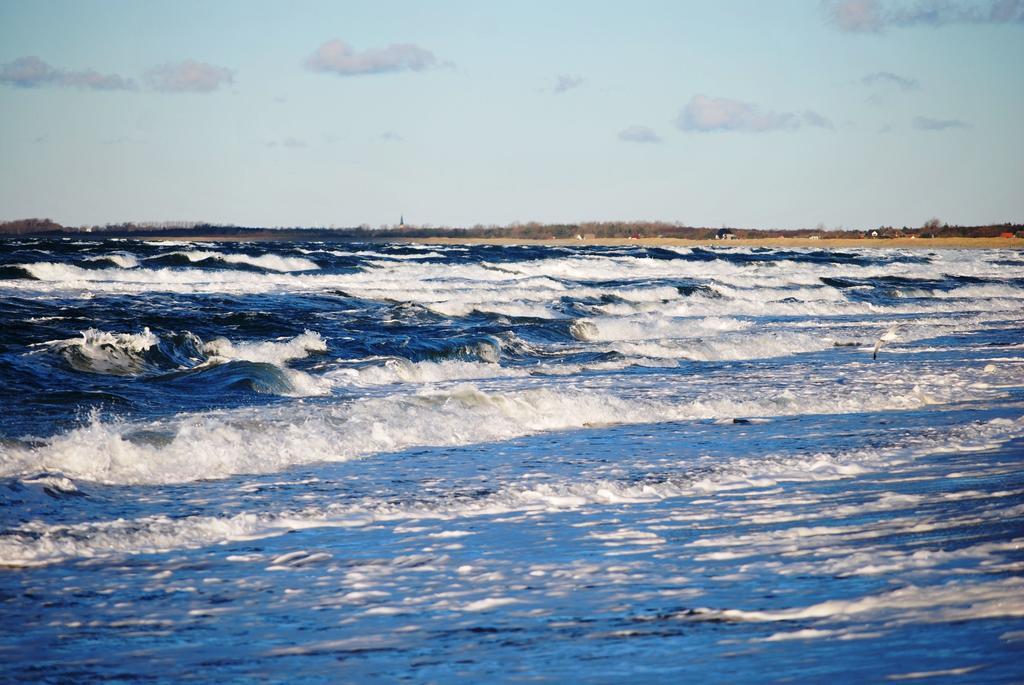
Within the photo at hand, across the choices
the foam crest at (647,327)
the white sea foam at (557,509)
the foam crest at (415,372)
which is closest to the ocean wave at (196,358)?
the foam crest at (415,372)

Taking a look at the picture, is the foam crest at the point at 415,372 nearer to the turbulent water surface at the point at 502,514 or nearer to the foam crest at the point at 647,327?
the turbulent water surface at the point at 502,514

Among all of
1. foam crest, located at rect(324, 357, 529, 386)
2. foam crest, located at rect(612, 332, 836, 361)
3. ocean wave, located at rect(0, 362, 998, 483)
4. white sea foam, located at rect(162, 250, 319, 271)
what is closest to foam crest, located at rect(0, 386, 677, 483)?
ocean wave, located at rect(0, 362, 998, 483)

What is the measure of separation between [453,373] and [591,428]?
6131mm

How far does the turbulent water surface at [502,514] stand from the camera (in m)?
4.68

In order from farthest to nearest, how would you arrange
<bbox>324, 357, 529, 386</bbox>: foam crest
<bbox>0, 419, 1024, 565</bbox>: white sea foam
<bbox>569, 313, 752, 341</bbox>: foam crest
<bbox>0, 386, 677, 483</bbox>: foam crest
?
<bbox>569, 313, 752, 341</bbox>: foam crest
<bbox>324, 357, 529, 386</bbox>: foam crest
<bbox>0, 386, 677, 483</bbox>: foam crest
<bbox>0, 419, 1024, 565</bbox>: white sea foam

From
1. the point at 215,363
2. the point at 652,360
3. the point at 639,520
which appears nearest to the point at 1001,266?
the point at 652,360

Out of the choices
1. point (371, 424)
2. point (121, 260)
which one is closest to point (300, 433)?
point (371, 424)

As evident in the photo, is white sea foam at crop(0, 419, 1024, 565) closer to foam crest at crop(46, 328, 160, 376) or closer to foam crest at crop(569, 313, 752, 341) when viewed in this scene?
foam crest at crop(46, 328, 160, 376)

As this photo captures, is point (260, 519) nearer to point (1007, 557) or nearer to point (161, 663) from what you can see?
point (161, 663)

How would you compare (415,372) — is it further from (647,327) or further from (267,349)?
(647,327)

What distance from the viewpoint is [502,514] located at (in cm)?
746

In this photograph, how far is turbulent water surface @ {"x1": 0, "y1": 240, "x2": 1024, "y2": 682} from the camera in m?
4.68

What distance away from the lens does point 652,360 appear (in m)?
19.0

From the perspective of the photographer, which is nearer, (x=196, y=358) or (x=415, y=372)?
(x=415, y=372)
